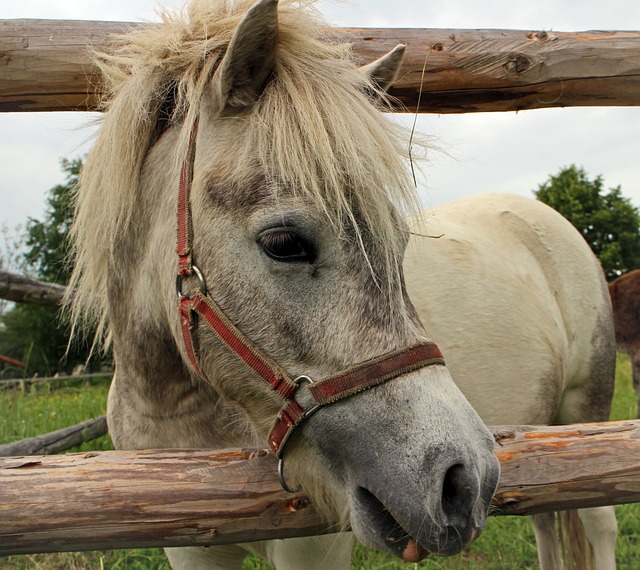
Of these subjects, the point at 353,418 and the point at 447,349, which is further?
the point at 447,349

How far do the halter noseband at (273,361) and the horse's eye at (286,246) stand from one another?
21 cm

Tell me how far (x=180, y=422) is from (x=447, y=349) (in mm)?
1283

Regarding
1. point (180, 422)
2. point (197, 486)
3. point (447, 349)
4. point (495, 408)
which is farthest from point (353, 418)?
point (495, 408)

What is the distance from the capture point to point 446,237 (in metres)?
3.07

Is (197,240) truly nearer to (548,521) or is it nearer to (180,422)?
(180,422)

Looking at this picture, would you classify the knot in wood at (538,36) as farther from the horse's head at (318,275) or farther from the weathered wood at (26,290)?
the weathered wood at (26,290)

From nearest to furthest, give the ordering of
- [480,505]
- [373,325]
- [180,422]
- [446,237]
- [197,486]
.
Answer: [480,505], [373,325], [197,486], [180,422], [446,237]

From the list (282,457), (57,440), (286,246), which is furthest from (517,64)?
(57,440)

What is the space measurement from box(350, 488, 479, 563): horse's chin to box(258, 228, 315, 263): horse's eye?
550 millimetres

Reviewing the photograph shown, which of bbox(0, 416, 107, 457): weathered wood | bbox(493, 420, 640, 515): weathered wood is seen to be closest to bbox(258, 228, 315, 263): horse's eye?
bbox(493, 420, 640, 515): weathered wood

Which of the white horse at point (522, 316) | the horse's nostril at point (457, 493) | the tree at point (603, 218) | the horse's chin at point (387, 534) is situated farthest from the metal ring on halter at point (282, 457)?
the tree at point (603, 218)

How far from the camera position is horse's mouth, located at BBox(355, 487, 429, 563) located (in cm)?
133

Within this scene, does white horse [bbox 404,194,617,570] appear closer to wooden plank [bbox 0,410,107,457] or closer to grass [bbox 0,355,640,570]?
grass [bbox 0,355,640,570]

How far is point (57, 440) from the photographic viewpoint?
4309 millimetres
